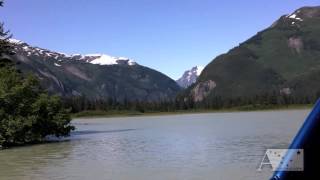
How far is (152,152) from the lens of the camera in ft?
152

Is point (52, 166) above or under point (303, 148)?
under

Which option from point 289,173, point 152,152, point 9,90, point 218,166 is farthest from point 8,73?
point 289,173

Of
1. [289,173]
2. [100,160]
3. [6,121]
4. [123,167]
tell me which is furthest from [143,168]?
[289,173]

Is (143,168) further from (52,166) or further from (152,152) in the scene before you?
(152,152)

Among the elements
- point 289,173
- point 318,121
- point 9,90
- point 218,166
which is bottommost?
point 218,166

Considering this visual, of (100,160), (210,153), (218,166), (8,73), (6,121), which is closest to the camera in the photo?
(218,166)

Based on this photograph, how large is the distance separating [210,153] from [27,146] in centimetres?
2057

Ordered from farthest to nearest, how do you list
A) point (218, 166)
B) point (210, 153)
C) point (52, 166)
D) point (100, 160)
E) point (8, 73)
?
point (8, 73), point (210, 153), point (100, 160), point (52, 166), point (218, 166)

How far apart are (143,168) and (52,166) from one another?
643cm

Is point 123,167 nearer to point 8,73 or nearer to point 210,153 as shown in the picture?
point 210,153

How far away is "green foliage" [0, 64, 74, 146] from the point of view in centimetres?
5382

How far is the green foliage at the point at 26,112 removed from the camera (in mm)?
53819

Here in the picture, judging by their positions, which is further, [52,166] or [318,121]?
[52,166]

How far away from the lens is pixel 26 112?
5738cm
